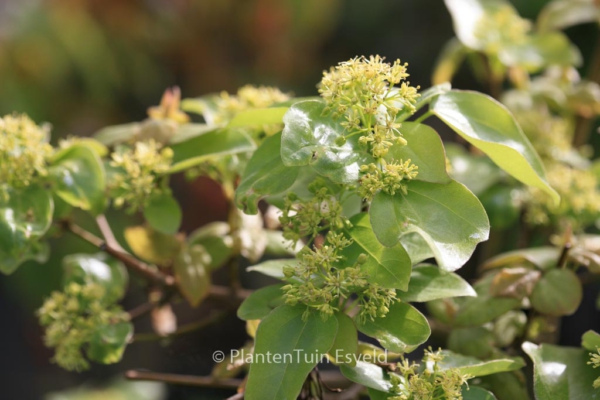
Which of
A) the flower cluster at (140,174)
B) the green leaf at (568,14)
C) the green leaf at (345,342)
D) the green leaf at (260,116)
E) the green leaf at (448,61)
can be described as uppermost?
the green leaf at (568,14)

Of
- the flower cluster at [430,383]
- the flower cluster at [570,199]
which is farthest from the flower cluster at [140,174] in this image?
the flower cluster at [570,199]

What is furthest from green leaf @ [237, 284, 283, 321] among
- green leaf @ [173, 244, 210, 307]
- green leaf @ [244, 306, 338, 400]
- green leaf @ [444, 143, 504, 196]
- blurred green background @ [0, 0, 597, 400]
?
blurred green background @ [0, 0, 597, 400]

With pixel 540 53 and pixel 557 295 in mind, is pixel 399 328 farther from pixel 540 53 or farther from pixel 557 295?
pixel 540 53

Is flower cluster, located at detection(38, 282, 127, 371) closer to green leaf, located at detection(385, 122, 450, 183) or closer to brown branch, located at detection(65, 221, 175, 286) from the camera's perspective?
brown branch, located at detection(65, 221, 175, 286)

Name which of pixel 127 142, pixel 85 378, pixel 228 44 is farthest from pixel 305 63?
pixel 127 142

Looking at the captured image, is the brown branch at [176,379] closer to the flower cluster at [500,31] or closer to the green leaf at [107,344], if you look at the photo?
the green leaf at [107,344]

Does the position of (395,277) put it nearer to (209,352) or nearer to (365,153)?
(365,153)
